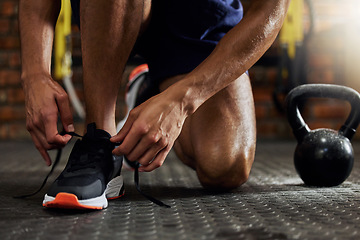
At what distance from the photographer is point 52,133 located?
2.43 ft

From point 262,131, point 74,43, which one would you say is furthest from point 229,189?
point 74,43

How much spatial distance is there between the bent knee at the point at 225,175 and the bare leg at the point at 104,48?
0.28 metres

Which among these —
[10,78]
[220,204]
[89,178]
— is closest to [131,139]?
[89,178]

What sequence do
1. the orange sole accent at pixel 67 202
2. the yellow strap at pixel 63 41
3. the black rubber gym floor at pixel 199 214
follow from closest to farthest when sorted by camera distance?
the black rubber gym floor at pixel 199 214, the orange sole accent at pixel 67 202, the yellow strap at pixel 63 41

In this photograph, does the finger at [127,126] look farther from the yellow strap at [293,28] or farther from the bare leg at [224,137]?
the yellow strap at [293,28]

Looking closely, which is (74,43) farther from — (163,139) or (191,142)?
(163,139)

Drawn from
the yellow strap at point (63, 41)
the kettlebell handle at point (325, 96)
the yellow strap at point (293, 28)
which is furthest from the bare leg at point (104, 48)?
the yellow strap at point (293, 28)

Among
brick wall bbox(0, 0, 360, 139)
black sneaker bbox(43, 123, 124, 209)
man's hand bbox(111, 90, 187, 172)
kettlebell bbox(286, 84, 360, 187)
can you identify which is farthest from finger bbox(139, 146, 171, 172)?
brick wall bbox(0, 0, 360, 139)

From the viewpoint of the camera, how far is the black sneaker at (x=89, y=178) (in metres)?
0.70

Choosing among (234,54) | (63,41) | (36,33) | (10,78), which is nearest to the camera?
(234,54)

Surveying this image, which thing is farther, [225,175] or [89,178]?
[225,175]

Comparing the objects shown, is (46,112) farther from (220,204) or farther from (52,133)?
(220,204)

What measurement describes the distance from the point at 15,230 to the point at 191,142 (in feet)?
1.86

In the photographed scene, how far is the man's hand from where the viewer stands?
2.17 feet
